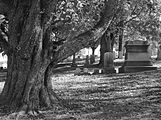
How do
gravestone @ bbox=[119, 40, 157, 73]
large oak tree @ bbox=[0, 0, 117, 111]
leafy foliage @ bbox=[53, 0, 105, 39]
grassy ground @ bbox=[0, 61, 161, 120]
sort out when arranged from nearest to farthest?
grassy ground @ bbox=[0, 61, 161, 120]
large oak tree @ bbox=[0, 0, 117, 111]
leafy foliage @ bbox=[53, 0, 105, 39]
gravestone @ bbox=[119, 40, 157, 73]

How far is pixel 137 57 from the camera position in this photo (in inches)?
677

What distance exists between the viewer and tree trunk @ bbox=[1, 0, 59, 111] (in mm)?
6324

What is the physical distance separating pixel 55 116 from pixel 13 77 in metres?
1.26

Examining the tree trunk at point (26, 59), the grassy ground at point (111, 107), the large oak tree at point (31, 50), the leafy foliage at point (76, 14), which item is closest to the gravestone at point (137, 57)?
the leafy foliage at point (76, 14)

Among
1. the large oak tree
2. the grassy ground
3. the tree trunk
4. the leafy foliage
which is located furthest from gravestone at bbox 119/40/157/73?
the tree trunk

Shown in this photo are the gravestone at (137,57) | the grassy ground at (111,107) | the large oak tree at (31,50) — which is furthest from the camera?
the gravestone at (137,57)

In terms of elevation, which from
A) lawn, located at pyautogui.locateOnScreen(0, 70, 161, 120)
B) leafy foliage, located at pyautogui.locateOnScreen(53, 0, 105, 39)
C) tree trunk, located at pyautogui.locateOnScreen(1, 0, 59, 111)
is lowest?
lawn, located at pyautogui.locateOnScreen(0, 70, 161, 120)

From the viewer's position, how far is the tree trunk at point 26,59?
632 cm

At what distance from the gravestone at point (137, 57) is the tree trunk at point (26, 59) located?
11058mm

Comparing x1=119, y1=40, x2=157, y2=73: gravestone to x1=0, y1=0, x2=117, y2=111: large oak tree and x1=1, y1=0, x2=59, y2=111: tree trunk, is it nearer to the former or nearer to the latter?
x1=0, y1=0, x2=117, y2=111: large oak tree

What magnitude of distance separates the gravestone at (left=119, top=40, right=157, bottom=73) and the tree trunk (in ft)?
36.3

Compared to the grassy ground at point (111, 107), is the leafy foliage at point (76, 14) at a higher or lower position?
higher

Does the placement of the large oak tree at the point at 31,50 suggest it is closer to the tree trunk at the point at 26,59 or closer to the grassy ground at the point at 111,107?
the tree trunk at the point at 26,59

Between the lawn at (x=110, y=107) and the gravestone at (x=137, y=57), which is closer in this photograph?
the lawn at (x=110, y=107)
